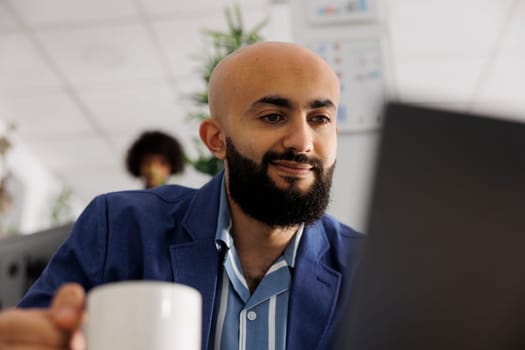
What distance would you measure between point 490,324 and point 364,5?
1.93m

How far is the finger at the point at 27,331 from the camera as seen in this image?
45 centimetres

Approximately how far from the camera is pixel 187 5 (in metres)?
3.21

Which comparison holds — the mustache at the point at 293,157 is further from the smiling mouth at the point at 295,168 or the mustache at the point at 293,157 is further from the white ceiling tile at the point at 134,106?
the white ceiling tile at the point at 134,106

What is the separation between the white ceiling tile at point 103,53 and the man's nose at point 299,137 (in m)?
2.61

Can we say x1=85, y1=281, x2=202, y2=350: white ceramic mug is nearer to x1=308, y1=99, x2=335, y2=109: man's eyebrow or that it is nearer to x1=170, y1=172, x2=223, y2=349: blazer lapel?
x1=170, y1=172, x2=223, y2=349: blazer lapel

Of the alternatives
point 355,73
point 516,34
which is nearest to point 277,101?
point 355,73

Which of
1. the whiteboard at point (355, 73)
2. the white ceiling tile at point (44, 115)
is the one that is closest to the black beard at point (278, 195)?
the whiteboard at point (355, 73)

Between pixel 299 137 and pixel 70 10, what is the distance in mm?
2617

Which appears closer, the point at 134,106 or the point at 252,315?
the point at 252,315

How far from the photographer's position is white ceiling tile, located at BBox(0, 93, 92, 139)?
417 centimetres

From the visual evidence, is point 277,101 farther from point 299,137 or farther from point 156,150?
point 156,150

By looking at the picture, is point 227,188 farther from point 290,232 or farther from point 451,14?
point 451,14

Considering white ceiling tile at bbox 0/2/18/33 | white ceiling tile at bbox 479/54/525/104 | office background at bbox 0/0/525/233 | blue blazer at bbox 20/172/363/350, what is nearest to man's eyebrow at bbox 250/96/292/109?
blue blazer at bbox 20/172/363/350

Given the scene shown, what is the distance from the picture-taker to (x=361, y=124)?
203cm
